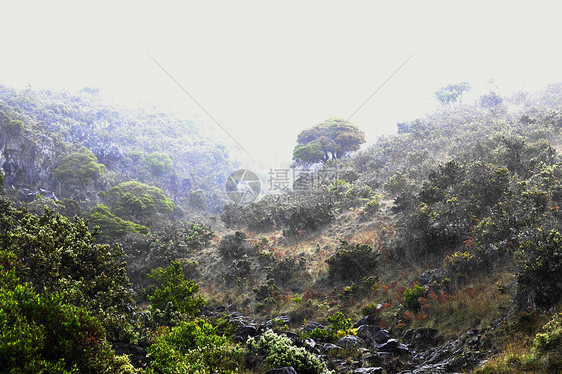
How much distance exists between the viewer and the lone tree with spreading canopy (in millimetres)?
34062

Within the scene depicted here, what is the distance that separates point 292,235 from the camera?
63.7 ft

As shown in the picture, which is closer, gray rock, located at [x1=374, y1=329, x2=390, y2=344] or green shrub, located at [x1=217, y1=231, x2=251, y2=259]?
gray rock, located at [x1=374, y1=329, x2=390, y2=344]

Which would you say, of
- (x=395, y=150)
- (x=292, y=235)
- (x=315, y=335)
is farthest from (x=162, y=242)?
(x=395, y=150)

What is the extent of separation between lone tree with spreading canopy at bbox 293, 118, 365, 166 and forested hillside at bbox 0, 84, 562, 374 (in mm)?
5072

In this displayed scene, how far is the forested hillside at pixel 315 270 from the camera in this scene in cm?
599

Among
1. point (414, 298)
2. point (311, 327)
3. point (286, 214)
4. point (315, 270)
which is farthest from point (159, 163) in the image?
point (414, 298)

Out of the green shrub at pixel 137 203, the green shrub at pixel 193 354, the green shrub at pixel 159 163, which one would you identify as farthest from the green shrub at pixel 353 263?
the green shrub at pixel 159 163

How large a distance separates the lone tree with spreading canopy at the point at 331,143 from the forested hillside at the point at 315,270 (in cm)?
507

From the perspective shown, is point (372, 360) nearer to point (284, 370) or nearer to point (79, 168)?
point (284, 370)

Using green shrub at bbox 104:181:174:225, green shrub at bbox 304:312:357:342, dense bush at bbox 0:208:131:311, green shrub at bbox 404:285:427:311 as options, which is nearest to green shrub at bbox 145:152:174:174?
green shrub at bbox 104:181:174:225

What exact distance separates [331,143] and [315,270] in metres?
22.2

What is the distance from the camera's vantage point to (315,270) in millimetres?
15133

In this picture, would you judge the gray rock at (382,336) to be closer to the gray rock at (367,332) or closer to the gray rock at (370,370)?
the gray rock at (367,332)

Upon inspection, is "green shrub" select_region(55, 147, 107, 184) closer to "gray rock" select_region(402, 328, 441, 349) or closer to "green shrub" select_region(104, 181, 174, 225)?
"green shrub" select_region(104, 181, 174, 225)
